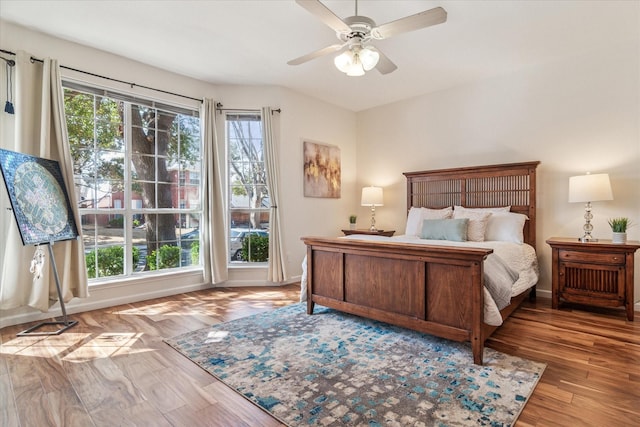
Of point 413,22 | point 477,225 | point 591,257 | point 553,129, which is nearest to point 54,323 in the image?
point 413,22

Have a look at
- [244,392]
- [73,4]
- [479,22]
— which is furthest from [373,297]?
[73,4]

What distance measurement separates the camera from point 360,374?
84.9 inches

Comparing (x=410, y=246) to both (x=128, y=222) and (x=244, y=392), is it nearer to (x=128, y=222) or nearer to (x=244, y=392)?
(x=244, y=392)

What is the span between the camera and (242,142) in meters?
4.85

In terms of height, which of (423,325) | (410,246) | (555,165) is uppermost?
(555,165)

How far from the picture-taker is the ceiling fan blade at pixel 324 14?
208cm

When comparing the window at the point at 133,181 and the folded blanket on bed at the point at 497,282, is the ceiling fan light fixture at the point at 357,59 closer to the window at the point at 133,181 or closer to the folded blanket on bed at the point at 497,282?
the folded blanket on bed at the point at 497,282

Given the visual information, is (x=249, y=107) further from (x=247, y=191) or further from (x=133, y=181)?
(x=133, y=181)

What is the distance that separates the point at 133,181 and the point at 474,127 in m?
4.56

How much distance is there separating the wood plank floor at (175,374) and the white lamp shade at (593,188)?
3.92 ft

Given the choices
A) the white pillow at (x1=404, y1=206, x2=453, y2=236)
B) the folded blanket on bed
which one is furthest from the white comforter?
the white pillow at (x1=404, y1=206, x2=453, y2=236)

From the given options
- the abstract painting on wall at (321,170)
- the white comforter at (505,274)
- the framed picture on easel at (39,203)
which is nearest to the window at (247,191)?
the abstract painting on wall at (321,170)

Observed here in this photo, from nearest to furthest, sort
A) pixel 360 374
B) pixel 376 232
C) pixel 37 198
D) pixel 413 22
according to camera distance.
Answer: pixel 360 374
pixel 413 22
pixel 37 198
pixel 376 232

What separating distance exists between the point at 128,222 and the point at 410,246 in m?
3.31
